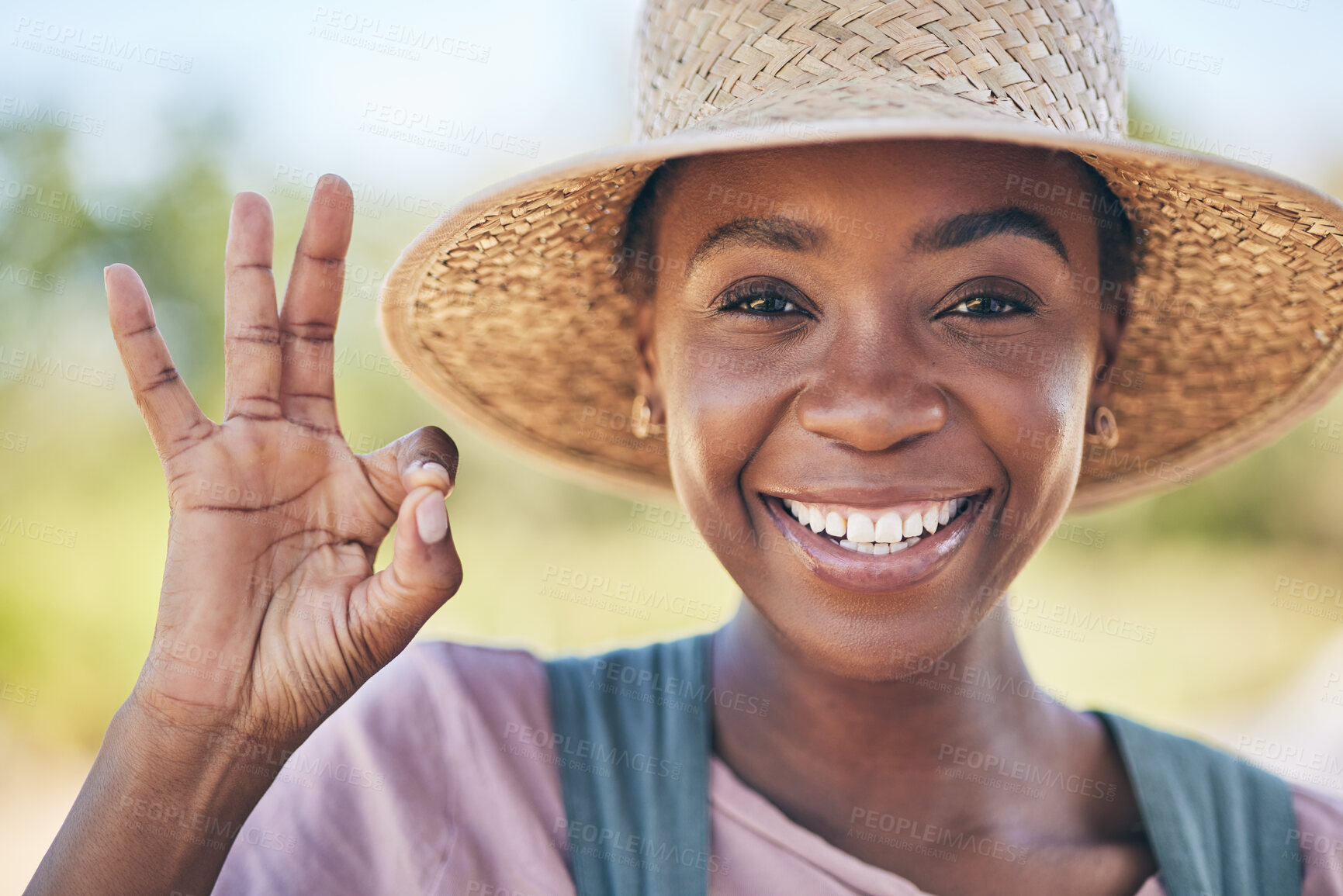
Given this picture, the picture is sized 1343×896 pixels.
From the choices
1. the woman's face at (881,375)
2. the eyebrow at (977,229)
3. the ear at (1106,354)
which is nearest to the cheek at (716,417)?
the woman's face at (881,375)

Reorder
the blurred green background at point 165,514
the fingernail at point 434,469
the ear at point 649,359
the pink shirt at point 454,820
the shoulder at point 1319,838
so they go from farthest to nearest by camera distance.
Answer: the blurred green background at point 165,514, the ear at point 649,359, the shoulder at point 1319,838, the pink shirt at point 454,820, the fingernail at point 434,469

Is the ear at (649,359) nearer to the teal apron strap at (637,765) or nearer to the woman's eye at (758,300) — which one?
the woman's eye at (758,300)

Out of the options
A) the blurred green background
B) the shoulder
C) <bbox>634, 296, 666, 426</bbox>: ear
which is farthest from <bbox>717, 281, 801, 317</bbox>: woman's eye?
the blurred green background

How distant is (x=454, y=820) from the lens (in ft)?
5.59

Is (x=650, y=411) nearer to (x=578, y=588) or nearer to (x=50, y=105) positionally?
(x=578, y=588)

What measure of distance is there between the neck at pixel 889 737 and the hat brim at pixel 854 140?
1.73 ft

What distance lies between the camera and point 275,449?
153 centimetres

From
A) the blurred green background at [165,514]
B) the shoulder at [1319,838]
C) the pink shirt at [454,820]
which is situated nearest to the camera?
the pink shirt at [454,820]

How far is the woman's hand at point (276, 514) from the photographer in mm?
1437

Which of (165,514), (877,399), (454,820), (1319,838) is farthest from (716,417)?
(165,514)

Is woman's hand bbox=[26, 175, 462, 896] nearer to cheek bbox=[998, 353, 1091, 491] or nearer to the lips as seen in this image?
the lips

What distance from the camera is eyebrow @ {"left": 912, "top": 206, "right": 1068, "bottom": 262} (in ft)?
4.82

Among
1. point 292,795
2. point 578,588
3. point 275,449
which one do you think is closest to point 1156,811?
point 292,795

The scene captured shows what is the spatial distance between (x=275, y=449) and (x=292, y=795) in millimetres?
553
